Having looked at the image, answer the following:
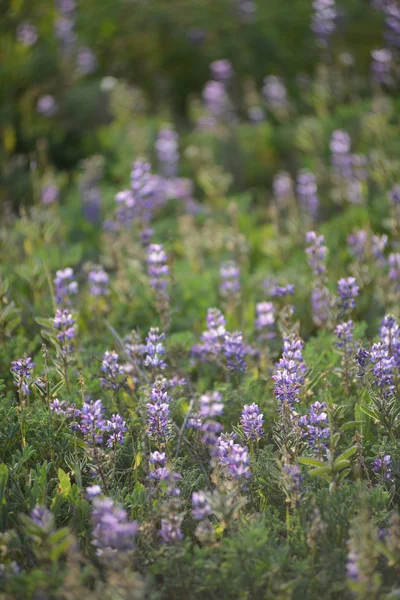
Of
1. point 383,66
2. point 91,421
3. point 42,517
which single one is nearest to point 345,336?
point 91,421

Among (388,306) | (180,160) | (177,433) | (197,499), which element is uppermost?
(197,499)

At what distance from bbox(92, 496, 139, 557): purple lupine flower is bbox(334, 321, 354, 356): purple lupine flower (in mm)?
1195

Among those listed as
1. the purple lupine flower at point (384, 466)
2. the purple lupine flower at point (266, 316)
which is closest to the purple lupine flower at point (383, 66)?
the purple lupine flower at point (266, 316)

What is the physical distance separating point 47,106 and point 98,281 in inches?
122

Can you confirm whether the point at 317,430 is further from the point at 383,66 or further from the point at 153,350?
the point at 383,66

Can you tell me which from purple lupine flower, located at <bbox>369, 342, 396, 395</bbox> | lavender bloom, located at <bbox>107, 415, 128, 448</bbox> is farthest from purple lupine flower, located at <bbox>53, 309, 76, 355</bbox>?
purple lupine flower, located at <bbox>369, 342, 396, 395</bbox>

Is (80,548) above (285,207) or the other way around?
above

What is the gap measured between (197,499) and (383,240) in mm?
1828

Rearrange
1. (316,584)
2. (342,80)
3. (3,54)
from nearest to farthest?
1. (316,584)
2. (3,54)
3. (342,80)

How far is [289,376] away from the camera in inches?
89.4

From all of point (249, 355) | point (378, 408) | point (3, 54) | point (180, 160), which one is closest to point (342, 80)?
point (180, 160)

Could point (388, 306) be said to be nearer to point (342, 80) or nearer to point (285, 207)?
point (285, 207)

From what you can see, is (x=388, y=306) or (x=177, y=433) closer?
(x=177, y=433)

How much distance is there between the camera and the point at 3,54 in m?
5.95
